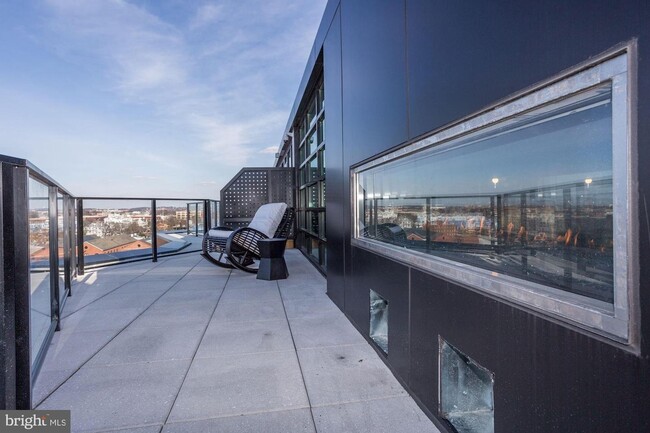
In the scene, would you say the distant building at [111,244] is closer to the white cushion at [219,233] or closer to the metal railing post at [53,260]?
the white cushion at [219,233]

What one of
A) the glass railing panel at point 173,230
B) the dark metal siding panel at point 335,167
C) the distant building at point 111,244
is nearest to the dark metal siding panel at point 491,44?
the dark metal siding panel at point 335,167

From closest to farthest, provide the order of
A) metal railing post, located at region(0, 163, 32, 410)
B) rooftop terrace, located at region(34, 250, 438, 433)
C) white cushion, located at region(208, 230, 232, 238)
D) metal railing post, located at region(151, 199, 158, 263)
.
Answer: metal railing post, located at region(0, 163, 32, 410) < rooftop terrace, located at region(34, 250, 438, 433) < white cushion, located at region(208, 230, 232, 238) < metal railing post, located at region(151, 199, 158, 263)

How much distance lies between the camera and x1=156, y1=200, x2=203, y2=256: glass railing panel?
680 cm

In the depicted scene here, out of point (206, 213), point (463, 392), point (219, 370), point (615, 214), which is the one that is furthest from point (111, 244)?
point (615, 214)

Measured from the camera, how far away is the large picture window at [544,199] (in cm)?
76

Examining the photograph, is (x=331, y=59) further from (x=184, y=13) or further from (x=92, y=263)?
(x=92, y=263)

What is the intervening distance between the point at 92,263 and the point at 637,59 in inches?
284

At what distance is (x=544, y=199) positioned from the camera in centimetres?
96

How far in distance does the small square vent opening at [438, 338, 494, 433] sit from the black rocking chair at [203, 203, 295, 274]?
377 cm

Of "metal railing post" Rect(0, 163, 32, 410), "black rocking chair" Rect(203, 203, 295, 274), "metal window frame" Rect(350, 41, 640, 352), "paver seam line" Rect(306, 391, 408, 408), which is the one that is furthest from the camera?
"black rocking chair" Rect(203, 203, 295, 274)

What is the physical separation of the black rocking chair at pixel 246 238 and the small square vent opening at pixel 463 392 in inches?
148

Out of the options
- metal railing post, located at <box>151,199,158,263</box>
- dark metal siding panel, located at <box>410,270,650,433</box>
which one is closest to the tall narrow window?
metal railing post, located at <box>151,199,158,263</box>

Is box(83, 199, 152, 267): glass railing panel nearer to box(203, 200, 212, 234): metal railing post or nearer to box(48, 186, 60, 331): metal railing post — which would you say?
box(203, 200, 212, 234): metal railing post

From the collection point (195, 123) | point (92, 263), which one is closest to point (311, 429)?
point (92, 263)
